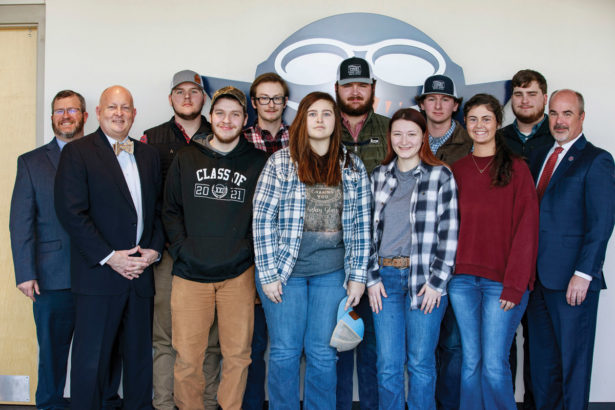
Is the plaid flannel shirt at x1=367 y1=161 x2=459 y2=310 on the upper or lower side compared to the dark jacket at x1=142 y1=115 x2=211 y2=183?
lower

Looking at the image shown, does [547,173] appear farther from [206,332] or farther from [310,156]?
[206,332]

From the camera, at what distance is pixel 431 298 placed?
2229mm

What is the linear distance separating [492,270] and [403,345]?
60 cm

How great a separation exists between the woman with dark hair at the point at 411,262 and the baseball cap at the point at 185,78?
152 centimetres

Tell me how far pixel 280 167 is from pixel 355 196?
43 cm

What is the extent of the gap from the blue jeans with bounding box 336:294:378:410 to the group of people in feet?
0.03

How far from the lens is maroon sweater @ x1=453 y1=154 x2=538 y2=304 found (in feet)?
7.43

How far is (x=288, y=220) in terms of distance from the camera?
234 cm

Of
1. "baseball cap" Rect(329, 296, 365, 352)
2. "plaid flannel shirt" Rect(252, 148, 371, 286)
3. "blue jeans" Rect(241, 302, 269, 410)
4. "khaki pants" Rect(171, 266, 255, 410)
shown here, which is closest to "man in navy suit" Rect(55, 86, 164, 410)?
"khaki pants" Rect(171, 266, 255, 410)

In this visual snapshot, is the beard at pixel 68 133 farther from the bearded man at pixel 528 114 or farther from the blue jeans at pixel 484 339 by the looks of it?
the bearded man at pixel 528 114

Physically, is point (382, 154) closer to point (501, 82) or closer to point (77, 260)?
point (501, 82)

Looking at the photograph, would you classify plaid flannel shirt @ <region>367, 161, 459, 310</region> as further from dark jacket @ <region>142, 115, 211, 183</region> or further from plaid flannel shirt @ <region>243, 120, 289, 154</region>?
dark jacket @ <region>142, 115, 211, 183</region>

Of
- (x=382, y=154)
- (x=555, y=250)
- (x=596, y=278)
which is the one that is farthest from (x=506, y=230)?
(x=382, y=154)

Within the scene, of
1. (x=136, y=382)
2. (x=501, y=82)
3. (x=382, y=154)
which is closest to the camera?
(x=136, y=382)
